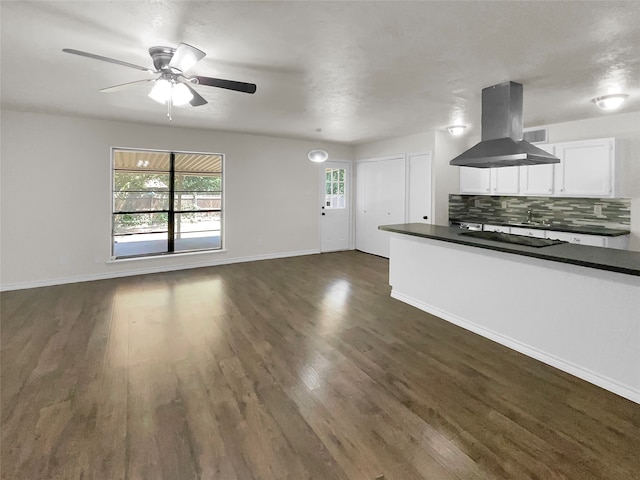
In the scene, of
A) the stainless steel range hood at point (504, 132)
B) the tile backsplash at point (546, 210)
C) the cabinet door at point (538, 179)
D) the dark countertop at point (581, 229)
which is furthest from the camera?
the cabinet door at point (538, 179)

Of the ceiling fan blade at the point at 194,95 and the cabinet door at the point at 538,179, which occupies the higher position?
the ceiling fan blade at the point at 194,95

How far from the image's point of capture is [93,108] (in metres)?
4.55

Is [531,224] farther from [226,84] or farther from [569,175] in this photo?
[226,84]

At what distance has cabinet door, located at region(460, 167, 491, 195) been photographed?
5895 millimetres

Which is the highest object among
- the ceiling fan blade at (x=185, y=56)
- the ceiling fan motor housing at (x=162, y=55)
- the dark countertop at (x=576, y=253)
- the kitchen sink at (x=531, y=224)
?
the ceiling fan motor housing at (x=162, y=55)

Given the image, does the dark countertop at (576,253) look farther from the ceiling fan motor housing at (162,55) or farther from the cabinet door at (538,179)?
the ceiling fan motor housing at (162,55)

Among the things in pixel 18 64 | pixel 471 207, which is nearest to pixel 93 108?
pixel 18 64

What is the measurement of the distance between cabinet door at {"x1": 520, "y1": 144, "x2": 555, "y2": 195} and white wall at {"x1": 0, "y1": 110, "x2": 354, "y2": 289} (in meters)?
4.44

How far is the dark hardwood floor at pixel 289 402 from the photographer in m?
1.75

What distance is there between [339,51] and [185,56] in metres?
1.15

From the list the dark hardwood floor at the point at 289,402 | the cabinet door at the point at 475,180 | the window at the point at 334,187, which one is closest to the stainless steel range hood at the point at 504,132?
the dark hardwood floor at the point at 289,402

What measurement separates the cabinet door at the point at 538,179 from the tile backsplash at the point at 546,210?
429 millimetres

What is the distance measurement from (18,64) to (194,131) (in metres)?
3.11

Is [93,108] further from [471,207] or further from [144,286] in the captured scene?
[471,207]
